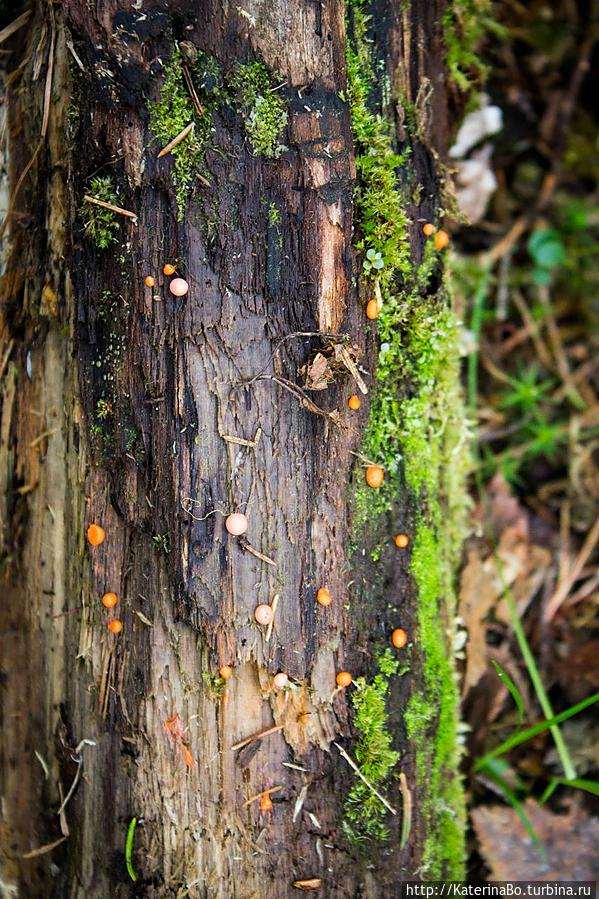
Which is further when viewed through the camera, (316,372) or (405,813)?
(405,813)

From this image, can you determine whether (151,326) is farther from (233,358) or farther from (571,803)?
(571,803)

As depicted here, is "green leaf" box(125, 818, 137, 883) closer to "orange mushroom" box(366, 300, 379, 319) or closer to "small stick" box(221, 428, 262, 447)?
"small stick" box(221, 428, 262, 447)

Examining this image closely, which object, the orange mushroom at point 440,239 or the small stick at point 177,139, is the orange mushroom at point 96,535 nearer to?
the small stick at point 177,139

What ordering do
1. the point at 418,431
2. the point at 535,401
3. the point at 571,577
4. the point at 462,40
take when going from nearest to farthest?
the point at 418,431 < the point at 462,40 < the point at 571,577 < the point at 535,401

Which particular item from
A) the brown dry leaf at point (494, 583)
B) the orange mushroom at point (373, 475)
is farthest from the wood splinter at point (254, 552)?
the brown dry leaf at point (494, 583)

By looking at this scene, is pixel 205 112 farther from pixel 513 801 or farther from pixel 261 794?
pixel 513 801

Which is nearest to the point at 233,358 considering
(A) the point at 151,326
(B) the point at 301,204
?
(A) the point at 151,326

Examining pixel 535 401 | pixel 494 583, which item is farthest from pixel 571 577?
pixel 535 401
